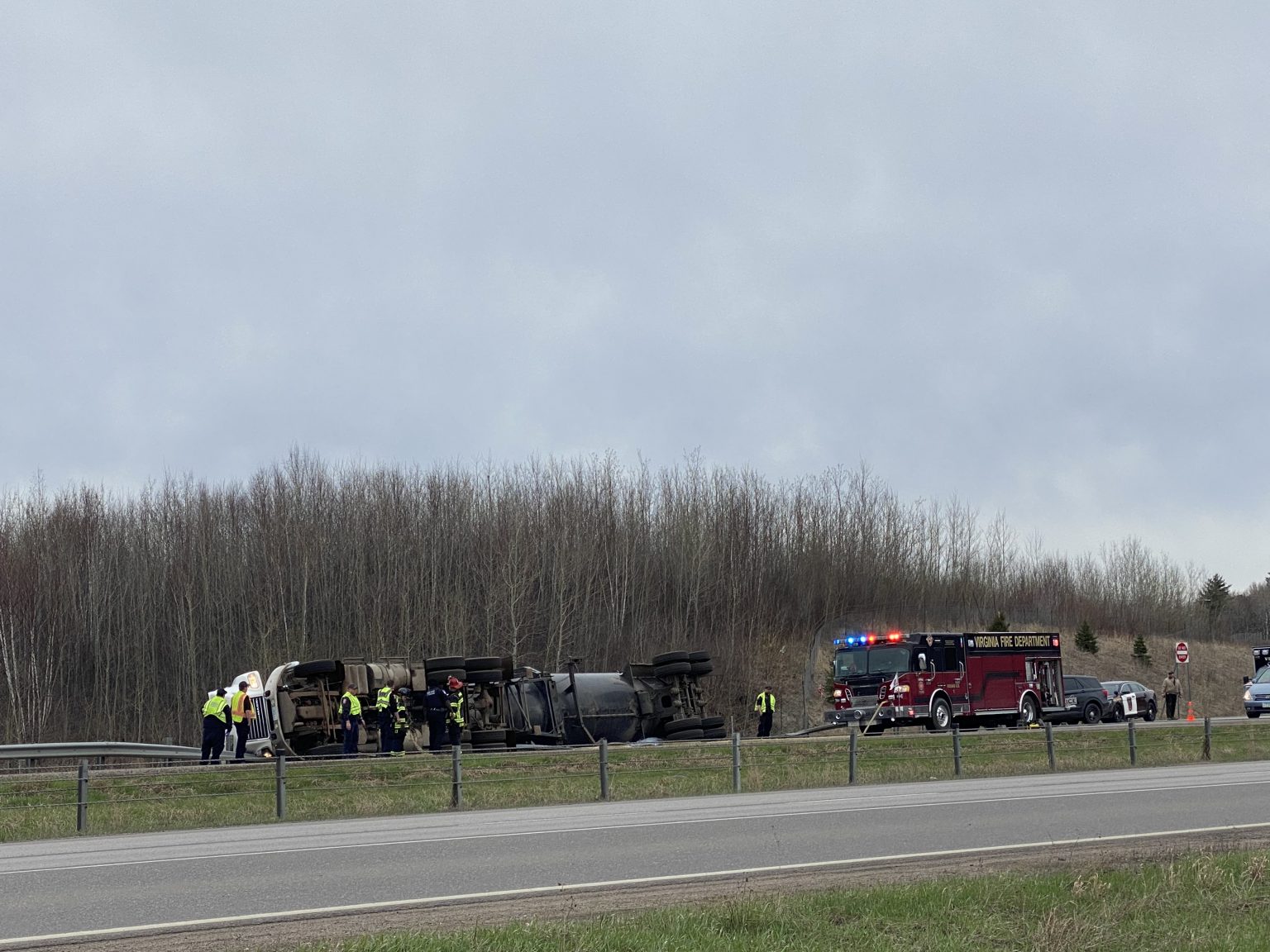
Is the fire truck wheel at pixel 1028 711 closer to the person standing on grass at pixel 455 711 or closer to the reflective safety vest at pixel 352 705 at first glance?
the person standing on grass at pixel 455 711

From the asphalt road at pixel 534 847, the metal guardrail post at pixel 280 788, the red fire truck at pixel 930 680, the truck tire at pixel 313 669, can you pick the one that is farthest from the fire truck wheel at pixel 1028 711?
the metal guardrail post at pixel 280 788

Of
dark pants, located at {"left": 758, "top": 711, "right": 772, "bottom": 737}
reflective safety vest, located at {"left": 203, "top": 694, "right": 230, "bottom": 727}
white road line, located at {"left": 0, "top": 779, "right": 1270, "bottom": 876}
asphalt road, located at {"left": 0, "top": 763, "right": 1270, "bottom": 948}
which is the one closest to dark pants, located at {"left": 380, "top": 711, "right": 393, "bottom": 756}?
reflective safety vest, located at {"left": 203, "top": 694, "right": 230, "bottom": 727}

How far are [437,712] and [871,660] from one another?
1411cm

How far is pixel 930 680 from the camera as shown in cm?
3869

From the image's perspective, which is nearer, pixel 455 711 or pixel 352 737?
pixel 352 737

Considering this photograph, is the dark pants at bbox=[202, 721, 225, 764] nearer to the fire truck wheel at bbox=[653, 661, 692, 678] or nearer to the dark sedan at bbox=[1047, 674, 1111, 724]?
the fire truck wheel at bbox=[653, 661, 692, 678]

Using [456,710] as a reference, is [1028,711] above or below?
below

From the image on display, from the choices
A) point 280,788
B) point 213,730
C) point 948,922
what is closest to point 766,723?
point 213,730

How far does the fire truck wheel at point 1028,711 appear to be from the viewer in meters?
42.1

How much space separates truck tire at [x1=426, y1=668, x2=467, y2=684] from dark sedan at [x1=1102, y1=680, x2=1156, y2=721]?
89.7 feet

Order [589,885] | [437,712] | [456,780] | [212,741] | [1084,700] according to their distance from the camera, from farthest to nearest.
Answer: [1084,700], [437,712], [212,741], [456,780], [589,885]

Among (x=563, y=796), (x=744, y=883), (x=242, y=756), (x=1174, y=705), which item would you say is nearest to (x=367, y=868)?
(x=744, y=883)

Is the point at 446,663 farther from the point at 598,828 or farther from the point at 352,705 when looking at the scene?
the point at 598,828

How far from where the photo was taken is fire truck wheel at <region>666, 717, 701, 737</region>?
34.2 meters
